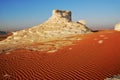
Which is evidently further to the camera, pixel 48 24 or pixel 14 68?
pixel 48 24

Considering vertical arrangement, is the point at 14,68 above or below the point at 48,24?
below

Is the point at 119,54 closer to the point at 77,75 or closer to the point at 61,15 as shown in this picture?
the point at 77,75

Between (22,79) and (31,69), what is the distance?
199cm

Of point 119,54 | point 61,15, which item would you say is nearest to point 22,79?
point 119,54

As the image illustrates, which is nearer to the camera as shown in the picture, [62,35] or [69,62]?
[69,62]

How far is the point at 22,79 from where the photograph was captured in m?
11.1

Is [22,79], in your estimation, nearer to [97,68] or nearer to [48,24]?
[97,68]

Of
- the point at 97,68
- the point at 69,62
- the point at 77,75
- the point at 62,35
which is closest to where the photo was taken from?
the point at 77,75

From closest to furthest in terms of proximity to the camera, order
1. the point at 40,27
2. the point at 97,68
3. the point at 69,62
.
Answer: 1. the point at 97,68
2. the point at 69,62
3. the point at 40,27

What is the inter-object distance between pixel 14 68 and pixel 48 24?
24768 mm

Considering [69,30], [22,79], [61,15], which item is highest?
[61,15]

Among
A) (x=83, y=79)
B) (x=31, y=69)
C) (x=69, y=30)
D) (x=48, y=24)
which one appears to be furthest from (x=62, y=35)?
(x=83, y=79)

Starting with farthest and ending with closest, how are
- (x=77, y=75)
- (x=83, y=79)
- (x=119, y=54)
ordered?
1. (x=119, y=54)
2. (x=77, y=75)
3. (x=83, y=79)

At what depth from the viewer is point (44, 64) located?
46.7ft
